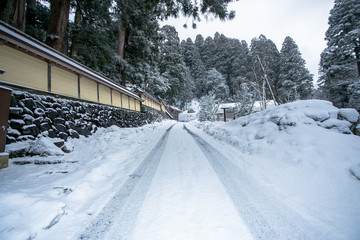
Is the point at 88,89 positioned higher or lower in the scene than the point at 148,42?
lower

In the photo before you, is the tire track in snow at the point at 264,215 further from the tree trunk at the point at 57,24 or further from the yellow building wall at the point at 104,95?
the tree trunk at the point at 57,24

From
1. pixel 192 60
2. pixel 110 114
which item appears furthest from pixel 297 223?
pixel 192 60

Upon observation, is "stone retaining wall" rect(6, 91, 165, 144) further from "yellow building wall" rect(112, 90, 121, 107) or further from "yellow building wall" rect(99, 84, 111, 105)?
"yellow building wall" rect(112, 90, 121, 107)

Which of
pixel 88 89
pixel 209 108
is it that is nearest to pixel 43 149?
pixel 88 89

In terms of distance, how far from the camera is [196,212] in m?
1.69

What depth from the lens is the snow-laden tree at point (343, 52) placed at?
50.3 ft

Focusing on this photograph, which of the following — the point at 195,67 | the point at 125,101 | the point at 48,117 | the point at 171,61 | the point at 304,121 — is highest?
the point at 195,67

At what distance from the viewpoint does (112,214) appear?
168 centimetres

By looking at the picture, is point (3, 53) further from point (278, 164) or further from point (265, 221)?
point (278, 164)

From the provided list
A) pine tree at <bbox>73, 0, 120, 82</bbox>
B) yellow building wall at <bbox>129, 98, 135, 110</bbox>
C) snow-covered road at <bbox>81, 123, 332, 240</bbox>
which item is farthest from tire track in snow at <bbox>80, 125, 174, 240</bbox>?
yellow building wall at <bbox>129, 98, 135, 110</bbox>

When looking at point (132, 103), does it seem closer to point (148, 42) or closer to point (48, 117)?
point (148, 42)

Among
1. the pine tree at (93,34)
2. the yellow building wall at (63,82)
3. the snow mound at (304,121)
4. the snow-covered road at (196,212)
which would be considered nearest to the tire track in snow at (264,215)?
the snow-covered road at (196,212)

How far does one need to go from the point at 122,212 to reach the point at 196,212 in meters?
0.91

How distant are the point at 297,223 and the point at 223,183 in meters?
1.06
